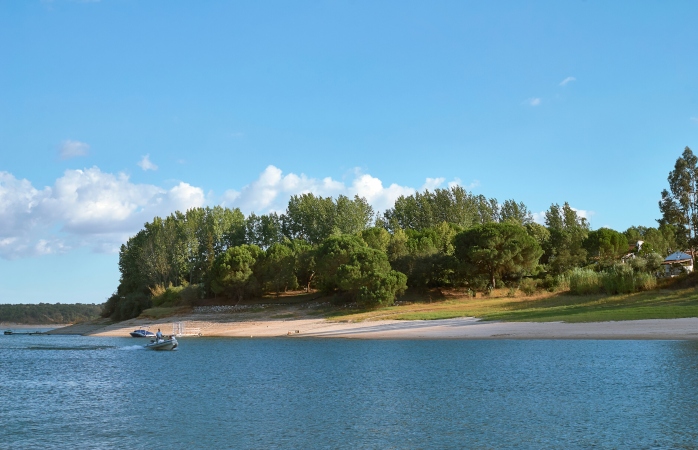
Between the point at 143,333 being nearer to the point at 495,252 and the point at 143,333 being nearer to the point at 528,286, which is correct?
the point at 495,252

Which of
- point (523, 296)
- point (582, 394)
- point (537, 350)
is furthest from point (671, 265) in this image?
point (582, 394)

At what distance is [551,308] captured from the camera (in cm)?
5975

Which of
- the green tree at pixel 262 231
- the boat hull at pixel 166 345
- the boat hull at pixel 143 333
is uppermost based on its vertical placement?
the green tree at pixel 262 231

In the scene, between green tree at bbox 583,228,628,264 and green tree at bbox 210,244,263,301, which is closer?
green tree at bbox 210,244,263,301

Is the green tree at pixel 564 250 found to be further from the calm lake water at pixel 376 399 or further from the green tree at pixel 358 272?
the calm lake water at pixel 376 399

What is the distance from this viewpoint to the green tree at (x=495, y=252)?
253 feet

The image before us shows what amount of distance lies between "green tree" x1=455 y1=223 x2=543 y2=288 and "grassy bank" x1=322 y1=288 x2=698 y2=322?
3691 mm

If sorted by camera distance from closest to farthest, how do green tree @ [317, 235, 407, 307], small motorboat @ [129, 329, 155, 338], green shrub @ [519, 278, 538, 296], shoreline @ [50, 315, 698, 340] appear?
1. shoreline @ [50, 315, 698, 340]
2. green tree @ [317, 235, 407, 307]
3. green shrub @ [519, 278, 538, 296]
4. small motorboat @ [129, 329, 155, 338]

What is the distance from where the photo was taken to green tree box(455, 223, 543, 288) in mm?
77188

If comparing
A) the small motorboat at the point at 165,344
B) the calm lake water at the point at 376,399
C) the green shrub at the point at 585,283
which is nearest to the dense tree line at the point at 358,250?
the green shrub at the point at 585,283

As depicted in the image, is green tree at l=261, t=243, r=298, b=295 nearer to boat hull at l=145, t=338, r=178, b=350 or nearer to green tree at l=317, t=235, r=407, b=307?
green tree at l=317, t=235, r=407, b=307

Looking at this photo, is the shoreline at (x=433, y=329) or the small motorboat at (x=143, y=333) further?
the small motorboat at (x=143, y=333)

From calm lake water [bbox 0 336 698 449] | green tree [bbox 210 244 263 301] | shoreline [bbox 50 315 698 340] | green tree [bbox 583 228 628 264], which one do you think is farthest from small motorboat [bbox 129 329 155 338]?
green tree [bbox 583 228 628 264]

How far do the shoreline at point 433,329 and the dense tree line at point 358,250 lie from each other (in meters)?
8.86
